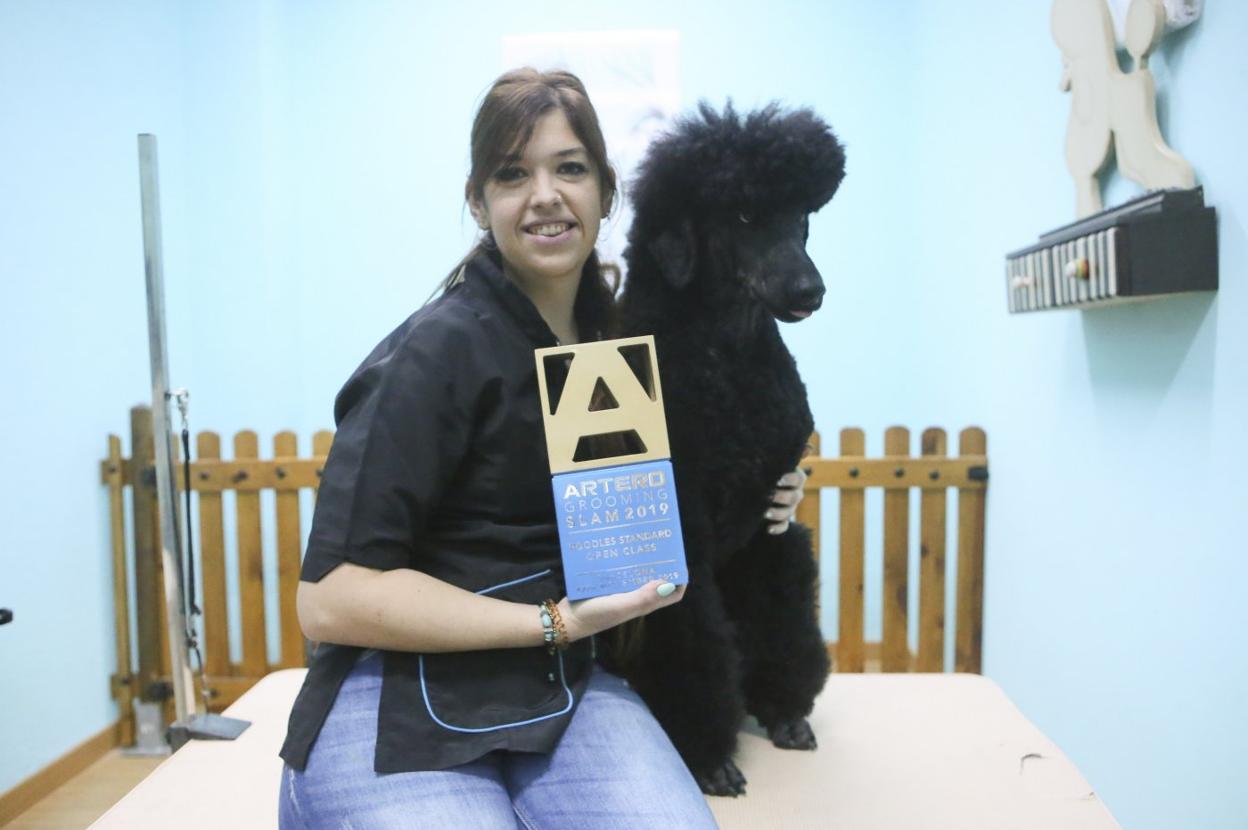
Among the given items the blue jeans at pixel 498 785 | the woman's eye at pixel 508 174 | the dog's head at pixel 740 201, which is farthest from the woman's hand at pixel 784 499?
the woman's eye at pixel 508 174

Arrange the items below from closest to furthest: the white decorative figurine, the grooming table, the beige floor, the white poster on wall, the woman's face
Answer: the woman's face → the grooming table → the white decorative figurine → the beige floor → the white poster on wall

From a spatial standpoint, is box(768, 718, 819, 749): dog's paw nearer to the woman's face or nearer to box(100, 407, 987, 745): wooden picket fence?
the woman's face

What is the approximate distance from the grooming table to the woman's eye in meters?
0.83

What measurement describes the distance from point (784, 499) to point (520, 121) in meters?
0.57

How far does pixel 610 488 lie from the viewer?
2.89 ft

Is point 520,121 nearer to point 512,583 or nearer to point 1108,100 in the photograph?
point 512,583

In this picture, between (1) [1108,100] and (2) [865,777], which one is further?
(1) [1108,100]

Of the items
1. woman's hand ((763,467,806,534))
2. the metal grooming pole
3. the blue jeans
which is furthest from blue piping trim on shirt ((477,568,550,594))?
the metal grooming pole

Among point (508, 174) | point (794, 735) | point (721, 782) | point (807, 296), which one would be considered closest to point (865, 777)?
point (794, 735)

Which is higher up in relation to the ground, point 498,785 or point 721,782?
point 498,785

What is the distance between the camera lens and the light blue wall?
4.25 feet

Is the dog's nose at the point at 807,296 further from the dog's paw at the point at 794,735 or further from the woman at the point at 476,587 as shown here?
the dog's paw at the point at 794,735

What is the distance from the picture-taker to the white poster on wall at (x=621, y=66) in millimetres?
2520

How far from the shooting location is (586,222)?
0.99 m
